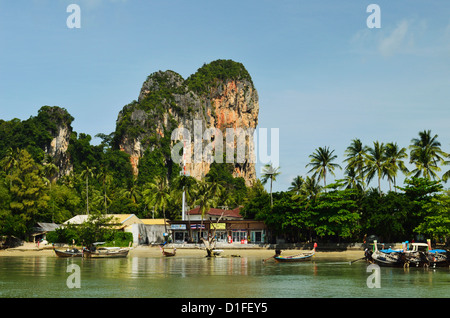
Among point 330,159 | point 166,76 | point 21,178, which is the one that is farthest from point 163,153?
point 330,159

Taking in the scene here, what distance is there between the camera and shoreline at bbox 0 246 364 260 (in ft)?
211

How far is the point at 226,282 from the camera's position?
114 feet

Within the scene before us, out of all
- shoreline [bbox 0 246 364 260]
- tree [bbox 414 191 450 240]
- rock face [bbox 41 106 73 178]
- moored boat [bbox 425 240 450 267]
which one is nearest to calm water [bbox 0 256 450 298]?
moored boat [bbox 425 240 450 267]

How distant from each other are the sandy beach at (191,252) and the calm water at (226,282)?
57.8ft

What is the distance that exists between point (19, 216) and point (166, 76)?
115834 millimetres

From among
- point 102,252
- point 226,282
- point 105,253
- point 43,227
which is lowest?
point 105,253

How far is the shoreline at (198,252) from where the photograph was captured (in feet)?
211

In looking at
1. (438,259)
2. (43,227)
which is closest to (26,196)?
(43,227)

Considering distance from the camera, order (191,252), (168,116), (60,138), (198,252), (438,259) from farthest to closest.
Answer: (168,116)
(60,138)
(191,252)
(198,252)
(438,259)

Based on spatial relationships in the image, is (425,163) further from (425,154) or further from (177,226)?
(177,226)

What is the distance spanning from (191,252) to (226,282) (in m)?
38.3

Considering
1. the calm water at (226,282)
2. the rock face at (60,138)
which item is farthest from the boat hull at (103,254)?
the rock face at (60,138)

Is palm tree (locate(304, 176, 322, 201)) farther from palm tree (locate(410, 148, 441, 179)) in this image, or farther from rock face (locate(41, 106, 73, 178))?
rock face (locate(41, 106, 73, 178))

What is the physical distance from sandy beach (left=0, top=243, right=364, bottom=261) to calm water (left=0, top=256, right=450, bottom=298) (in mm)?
17618
